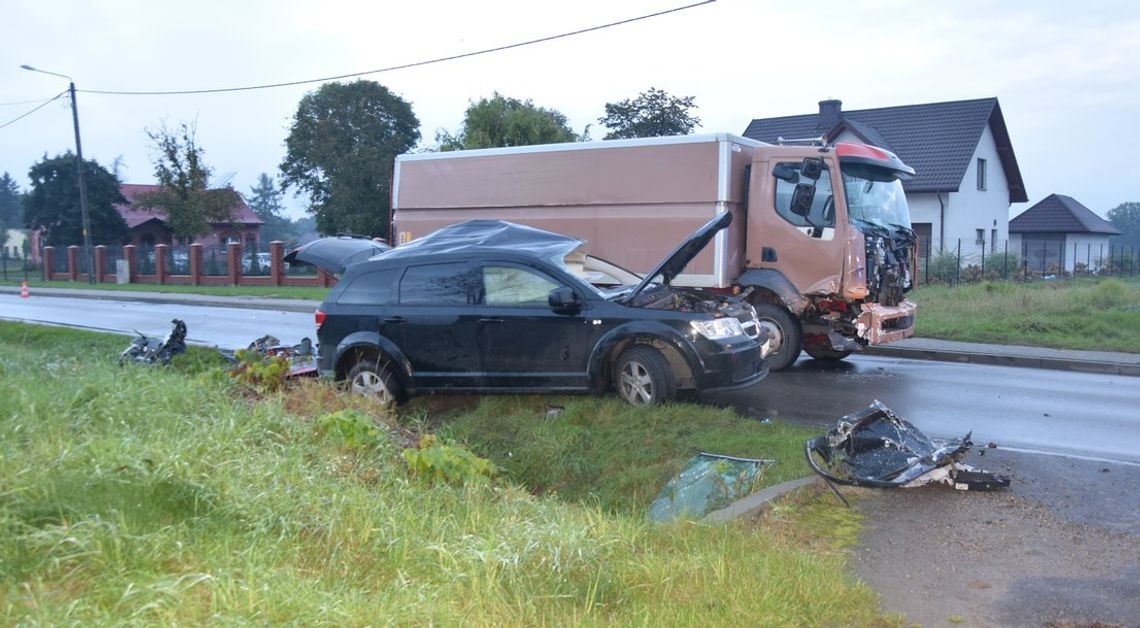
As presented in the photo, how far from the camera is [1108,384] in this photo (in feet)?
38.7

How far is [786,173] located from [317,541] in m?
9.14

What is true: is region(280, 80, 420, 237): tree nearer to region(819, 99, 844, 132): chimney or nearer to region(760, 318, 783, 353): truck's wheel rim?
region(819, 99, 844, 132): chimney

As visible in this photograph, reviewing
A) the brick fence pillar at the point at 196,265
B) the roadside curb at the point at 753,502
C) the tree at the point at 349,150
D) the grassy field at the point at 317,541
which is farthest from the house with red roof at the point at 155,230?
the roadside curb at the point at 753,502

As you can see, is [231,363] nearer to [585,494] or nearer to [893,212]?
[585,494]

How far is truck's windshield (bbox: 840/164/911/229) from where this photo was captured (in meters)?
12.3

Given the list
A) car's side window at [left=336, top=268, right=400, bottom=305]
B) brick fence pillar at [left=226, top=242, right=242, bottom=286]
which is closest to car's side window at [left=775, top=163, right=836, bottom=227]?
car's side window at [left=336, top=268, right=400, bottom=305]

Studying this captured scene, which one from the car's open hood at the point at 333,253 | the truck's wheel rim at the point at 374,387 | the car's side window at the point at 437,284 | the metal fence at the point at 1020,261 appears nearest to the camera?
the car's side window at the point at 437,284

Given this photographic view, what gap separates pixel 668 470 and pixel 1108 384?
759cm

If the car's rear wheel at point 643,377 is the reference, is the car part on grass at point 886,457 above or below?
below

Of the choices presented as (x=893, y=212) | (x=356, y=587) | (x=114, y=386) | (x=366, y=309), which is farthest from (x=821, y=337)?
(x=356, y=587)

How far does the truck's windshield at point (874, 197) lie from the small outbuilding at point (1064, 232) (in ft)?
110

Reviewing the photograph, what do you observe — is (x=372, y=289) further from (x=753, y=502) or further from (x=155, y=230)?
(x=155, y=230)

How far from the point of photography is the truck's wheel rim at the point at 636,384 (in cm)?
863

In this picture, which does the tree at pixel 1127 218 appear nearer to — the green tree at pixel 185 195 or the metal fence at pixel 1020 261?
the metal fence at pixel 1020 261
